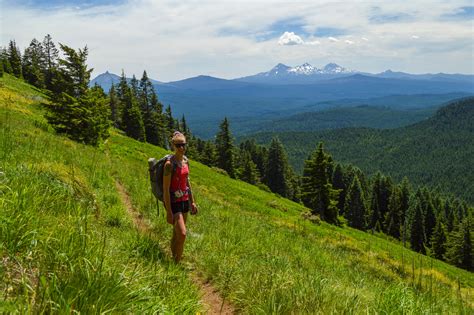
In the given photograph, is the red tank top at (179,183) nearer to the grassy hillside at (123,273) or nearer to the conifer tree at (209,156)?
the grassy hillside at (123,273)

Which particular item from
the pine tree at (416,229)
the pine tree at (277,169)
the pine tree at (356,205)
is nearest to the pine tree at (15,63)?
the pine tree at (277,169)

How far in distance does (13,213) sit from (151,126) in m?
69.2

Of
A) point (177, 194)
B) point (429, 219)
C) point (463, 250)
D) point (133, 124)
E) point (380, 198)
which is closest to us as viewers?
point (177, 194)

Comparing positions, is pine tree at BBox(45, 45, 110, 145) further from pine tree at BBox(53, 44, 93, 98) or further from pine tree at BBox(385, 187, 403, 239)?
pine tree at BBox(385, 187, 403, 239)

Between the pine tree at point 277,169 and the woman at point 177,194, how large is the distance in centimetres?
7427

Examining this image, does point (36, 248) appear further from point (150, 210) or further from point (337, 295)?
point (150, 210)

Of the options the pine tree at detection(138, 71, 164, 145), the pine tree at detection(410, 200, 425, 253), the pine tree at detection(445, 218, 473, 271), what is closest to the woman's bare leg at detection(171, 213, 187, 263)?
the pine tree at detection(138, 71, 164, 145)

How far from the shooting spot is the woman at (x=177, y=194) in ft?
19.4

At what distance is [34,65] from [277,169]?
183 ft

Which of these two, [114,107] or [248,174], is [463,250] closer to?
[248,174]

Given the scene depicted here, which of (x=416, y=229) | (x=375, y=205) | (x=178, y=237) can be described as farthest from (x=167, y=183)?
(x=375, y=205)

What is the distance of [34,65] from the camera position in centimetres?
7244

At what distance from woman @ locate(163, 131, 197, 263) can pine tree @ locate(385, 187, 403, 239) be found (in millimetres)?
87750

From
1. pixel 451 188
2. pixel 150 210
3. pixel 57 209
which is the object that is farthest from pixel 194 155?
pixel 451 188
